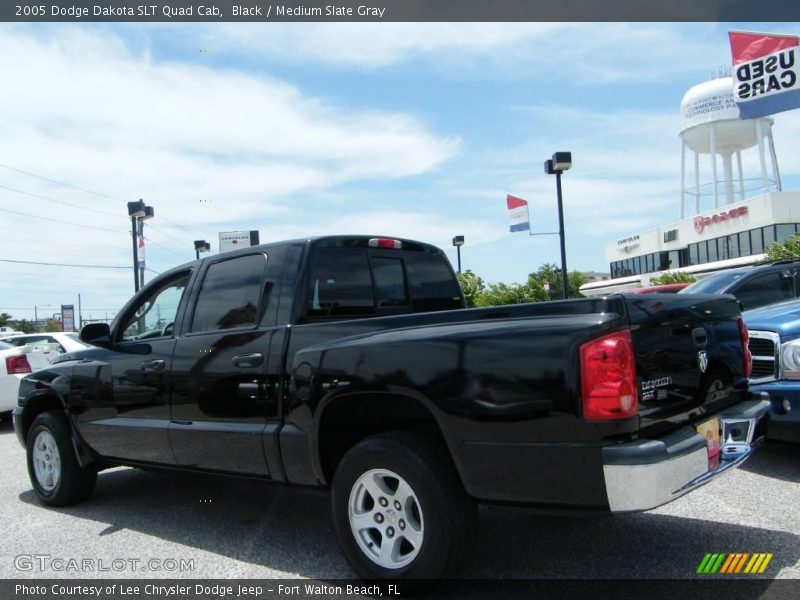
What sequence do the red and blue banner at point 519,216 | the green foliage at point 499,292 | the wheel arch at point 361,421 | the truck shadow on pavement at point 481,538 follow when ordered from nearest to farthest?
the wheel arch at point 361,421, the truck shadow on pavement at point 481,538, the red and blue banner at point 519,216, the green foliage at point 499,292

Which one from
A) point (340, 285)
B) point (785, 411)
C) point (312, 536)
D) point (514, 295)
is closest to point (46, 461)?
point (312, 536)

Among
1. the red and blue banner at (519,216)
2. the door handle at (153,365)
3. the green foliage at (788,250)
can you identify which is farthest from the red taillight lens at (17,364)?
the green foliage at (788,250)

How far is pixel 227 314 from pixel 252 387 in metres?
0.68

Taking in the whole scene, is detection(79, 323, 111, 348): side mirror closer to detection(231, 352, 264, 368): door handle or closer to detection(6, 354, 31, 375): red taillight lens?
detection(231, 352, 264, 368): door handle

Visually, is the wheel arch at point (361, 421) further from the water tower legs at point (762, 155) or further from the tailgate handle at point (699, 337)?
the water tower legs at point (762, 155)

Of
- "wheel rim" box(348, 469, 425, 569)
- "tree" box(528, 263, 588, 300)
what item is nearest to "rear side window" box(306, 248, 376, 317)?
"wheel rim" box(348, 469, 425, 569)

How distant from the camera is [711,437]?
3.46 m

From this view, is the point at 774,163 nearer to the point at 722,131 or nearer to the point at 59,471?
the point at 722,131

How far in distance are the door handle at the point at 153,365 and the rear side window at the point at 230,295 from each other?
0.32 meters

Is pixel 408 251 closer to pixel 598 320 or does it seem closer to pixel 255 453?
pixel 255 453

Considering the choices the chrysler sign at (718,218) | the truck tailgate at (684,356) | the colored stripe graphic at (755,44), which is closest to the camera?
the truck tailgate at (684,356)

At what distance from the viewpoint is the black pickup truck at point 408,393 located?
9.75ft

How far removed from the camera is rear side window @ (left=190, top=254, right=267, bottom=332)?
4.48 metres

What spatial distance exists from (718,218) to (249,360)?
1973 inches
